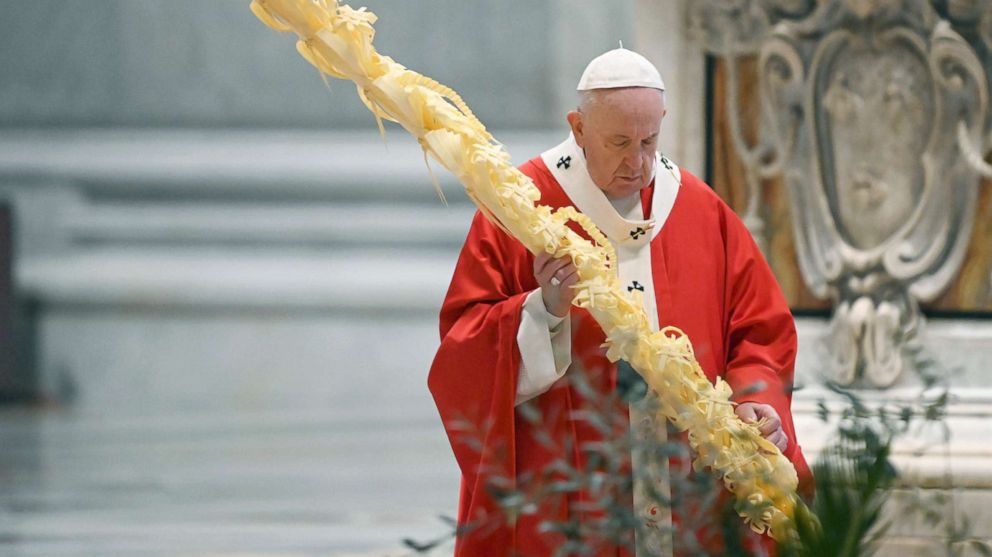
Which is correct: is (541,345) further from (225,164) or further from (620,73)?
(225,164)

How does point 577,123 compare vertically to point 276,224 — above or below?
→ above

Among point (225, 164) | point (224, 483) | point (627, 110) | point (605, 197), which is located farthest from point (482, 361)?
point (225, 164)

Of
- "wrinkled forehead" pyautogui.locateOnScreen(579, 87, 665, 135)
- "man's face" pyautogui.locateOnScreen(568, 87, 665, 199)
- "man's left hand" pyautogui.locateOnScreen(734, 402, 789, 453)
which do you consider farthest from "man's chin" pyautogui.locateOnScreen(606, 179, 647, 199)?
"man's left hand" pyautogui.locateOnScreen(734, 402, 789, 453)

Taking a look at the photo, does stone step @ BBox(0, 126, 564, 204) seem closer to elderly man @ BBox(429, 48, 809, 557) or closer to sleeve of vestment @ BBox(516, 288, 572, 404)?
elderly man @ BBox(429, 48, 809, 557)

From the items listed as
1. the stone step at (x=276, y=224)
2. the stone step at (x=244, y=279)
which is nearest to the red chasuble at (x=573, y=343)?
the stone step at (x=244, y=279)

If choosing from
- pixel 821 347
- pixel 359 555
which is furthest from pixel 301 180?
pixel 821 347

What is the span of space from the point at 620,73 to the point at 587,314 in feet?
1.47

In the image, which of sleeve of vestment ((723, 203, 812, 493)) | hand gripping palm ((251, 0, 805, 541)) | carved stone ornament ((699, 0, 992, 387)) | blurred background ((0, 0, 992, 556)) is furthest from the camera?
blurred background ((0, 0, 992, 556))

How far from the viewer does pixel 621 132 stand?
299 centimetres

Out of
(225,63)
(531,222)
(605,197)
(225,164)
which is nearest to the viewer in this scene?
(531,222)

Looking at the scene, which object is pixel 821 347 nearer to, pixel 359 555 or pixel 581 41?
pixel 359 555

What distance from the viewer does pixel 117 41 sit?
10359 millimetres

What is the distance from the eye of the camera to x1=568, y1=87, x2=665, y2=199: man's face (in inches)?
117

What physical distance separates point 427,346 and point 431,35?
1.87 meters
